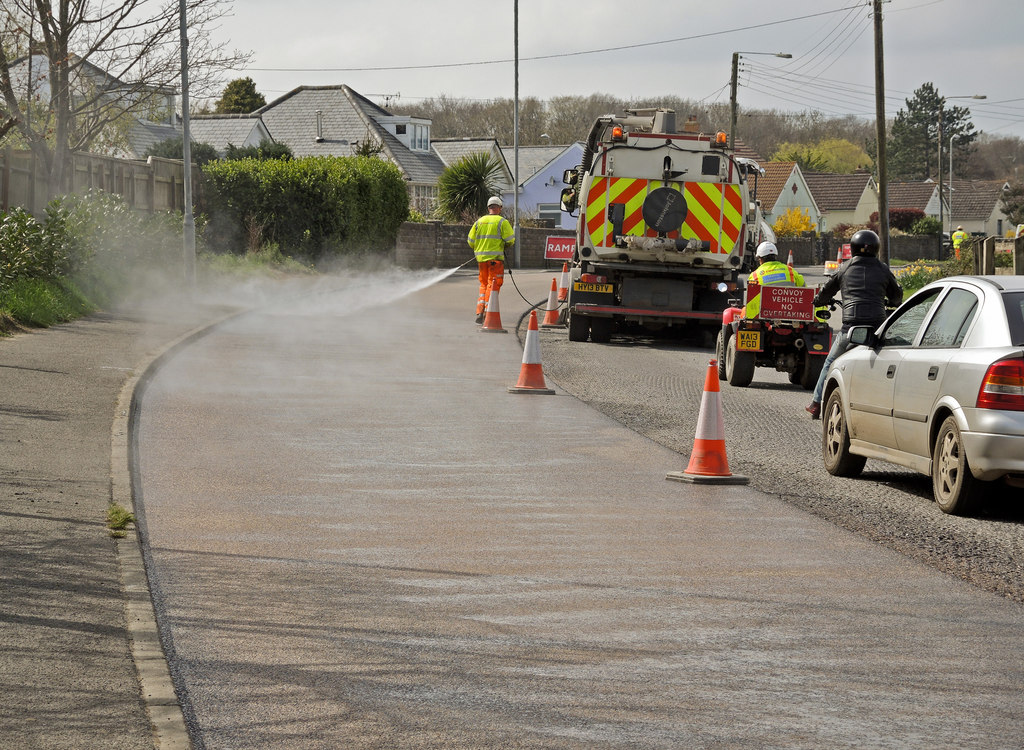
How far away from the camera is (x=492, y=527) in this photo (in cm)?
747

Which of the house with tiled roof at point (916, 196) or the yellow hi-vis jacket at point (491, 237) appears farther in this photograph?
the house with tiled roof at point (916, 196)

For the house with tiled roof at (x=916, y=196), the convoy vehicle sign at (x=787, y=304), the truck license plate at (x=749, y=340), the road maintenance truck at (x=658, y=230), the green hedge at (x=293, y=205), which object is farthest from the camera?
the house with tiled roof at (x=916, y=196)

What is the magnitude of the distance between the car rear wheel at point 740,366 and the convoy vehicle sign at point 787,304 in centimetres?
54

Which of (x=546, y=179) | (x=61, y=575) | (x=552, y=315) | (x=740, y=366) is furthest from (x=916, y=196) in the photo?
(x=61, y=575)

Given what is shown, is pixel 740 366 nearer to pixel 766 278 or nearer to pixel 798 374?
pixel 798 374

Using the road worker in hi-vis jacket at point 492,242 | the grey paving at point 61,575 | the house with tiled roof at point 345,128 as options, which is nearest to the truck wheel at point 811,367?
the road worker in hi-vis jacket at point 492,242

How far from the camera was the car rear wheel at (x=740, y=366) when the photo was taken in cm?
1508

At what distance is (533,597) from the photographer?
598 cm

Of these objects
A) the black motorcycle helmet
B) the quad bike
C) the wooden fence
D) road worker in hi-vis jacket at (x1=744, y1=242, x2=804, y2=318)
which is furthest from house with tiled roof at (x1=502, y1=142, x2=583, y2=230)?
the black motorcycle helmet

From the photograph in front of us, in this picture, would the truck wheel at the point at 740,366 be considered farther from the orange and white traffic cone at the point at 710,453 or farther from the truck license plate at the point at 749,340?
the orange and white traffic cone at the point at 710,453

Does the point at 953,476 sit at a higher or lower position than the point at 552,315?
lower

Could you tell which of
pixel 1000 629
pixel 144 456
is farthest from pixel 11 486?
pixel 1000 629

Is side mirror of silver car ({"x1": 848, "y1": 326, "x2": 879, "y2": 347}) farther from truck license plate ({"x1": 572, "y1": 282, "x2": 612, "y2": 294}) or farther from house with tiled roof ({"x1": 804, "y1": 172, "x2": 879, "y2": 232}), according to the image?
house with tiled roof ({"x1": 804, "y1": 172, "x2": 879, "y2": 232})

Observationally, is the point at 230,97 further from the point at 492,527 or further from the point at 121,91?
the point at 492,527
